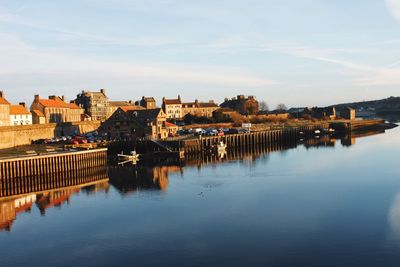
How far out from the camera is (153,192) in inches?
1537

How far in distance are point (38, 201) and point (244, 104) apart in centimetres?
11844

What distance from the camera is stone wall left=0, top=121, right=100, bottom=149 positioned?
63.7 m

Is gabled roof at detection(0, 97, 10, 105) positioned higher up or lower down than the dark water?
higher up

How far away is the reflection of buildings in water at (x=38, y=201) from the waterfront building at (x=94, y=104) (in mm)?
90239

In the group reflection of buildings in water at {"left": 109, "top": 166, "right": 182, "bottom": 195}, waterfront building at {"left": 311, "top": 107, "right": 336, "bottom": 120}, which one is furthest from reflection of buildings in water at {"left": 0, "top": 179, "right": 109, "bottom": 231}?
waterfront building at {"left": 311, "top": 107, "right": 336, "bottom": 120}

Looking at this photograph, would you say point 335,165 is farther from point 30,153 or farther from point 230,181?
point 30,153

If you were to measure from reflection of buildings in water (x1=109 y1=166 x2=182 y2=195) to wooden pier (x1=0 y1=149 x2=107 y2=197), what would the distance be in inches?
73.5

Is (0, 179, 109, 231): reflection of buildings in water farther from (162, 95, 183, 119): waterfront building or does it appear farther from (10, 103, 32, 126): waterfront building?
(162, 95, 183, 119): waterfront building

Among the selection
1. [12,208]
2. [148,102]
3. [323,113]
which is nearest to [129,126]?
[12,208]

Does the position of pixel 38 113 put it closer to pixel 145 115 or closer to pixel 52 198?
pixel 145 115

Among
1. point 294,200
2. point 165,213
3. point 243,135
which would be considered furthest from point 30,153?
point 243,135

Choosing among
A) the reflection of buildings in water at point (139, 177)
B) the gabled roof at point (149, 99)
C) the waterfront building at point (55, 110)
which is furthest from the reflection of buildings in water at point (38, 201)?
the gabled roof at point (149, 99)

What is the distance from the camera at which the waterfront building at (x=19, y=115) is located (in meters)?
83.8

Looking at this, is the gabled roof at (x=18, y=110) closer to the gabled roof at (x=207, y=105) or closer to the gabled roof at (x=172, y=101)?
the gabled roof at (x=172, y=101)
